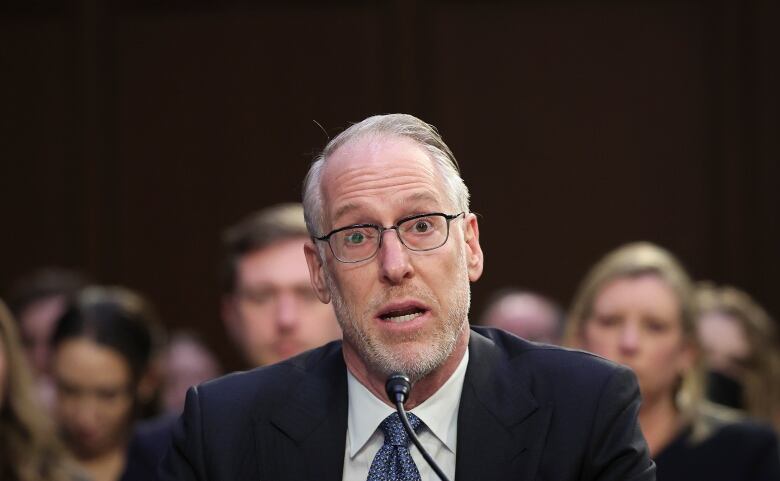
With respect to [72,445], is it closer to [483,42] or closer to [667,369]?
[667,369]

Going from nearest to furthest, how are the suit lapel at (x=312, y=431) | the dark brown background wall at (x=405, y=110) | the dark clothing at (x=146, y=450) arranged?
the suit lapel at (x=312, y=431), the dark clothing at (x=146, y=450), the dark brown background wall at (x=405, y=110)

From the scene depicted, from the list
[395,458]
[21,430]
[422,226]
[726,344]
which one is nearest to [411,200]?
[422,226]

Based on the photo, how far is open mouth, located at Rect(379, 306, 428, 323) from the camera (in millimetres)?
2623

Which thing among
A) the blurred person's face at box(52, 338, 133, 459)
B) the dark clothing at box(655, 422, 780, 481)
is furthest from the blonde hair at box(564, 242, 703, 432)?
the blurred person's face at box(52, 338, 133, 459)

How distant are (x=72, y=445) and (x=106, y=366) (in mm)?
334

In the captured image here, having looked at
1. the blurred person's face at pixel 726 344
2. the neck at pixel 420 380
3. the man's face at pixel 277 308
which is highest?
the neck at pixel 420 380

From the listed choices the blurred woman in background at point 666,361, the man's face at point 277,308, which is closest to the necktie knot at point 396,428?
the man's face at point 277,308

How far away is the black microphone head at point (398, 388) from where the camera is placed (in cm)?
246

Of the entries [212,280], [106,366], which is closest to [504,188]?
[212,280]

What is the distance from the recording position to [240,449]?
2.73 m

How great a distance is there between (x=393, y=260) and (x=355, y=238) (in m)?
0.12

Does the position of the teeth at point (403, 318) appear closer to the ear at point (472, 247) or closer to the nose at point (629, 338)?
the ear at point (472, 247)

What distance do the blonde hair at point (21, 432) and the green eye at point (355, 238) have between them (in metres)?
1.91

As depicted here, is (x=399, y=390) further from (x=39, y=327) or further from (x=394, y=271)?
(x=39, y=327)
